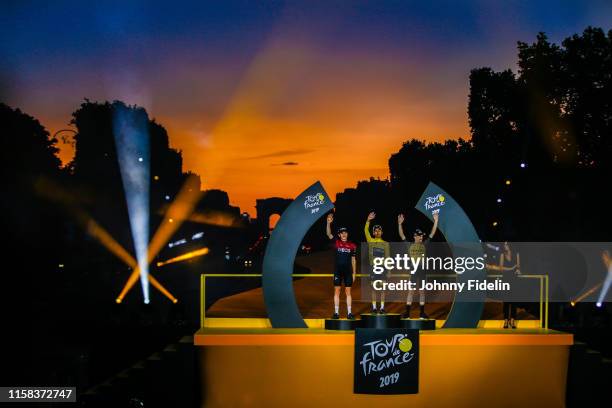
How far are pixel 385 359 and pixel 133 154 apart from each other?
68.1m

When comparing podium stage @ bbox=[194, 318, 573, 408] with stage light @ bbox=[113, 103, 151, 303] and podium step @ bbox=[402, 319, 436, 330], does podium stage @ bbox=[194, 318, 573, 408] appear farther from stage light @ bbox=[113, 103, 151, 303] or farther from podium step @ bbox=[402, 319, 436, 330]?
stage light @ bbox=[113, 103, 151, 303]

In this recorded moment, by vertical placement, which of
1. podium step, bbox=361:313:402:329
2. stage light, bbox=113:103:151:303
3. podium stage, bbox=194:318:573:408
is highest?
stage light, bbox=113:103:151:303

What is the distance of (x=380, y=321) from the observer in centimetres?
1725

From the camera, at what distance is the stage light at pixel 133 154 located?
7074cm

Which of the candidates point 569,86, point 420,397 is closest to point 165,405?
point 420,397

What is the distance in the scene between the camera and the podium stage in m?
17.1

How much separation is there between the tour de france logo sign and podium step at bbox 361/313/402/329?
17cm

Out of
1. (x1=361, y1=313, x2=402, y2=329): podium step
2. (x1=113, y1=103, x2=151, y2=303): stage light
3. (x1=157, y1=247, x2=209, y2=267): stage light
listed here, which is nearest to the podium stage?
(x1=361, y1=313, x2=402, y2=329): podium step

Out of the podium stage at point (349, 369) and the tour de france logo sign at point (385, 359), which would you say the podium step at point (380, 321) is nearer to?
the tour de france logo sign at point (385, 359)

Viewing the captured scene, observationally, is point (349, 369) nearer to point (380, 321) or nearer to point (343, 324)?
point (343, 324)

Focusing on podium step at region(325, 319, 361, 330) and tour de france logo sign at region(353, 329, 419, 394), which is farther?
podium step at region(325, 319, 361, 330)

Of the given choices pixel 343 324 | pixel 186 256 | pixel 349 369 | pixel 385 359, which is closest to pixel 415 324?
pixel 385 359

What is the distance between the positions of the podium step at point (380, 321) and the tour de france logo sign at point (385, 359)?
0.17 meters

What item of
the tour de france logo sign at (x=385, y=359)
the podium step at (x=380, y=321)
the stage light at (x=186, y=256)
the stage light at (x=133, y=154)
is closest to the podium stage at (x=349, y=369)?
the tour de france logo sign at (x=385, y=359)
